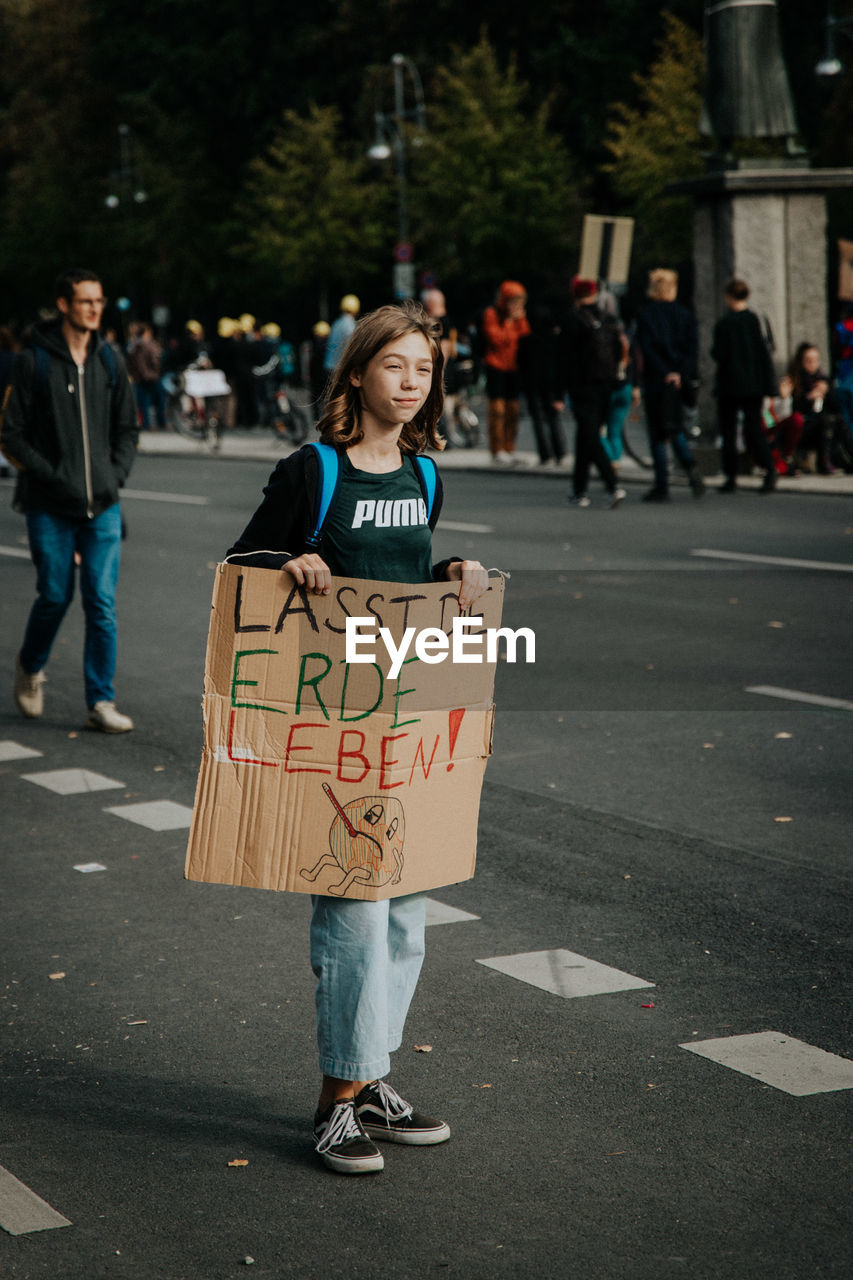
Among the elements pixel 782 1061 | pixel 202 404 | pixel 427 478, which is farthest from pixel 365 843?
pixel 202 404

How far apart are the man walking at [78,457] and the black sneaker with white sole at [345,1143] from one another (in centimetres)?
450

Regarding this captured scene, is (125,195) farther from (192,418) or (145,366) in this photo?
(192,418)

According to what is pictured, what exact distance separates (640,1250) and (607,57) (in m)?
47.7

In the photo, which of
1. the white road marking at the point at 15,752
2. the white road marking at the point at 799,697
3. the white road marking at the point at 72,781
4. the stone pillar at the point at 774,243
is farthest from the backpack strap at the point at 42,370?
the stone pillar at the point at 774,243

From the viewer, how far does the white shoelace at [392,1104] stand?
3805 millimetres

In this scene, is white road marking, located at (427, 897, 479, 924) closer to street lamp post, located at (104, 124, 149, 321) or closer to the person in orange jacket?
the person in orange jacket

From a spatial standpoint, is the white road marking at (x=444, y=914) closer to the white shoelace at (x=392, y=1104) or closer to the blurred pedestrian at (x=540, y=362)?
the white shoelace at (x=392, y=1104)

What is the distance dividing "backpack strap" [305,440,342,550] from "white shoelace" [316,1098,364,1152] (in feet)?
3.69

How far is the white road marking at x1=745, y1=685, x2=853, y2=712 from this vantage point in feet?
27.1

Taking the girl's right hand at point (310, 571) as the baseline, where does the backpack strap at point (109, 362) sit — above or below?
above

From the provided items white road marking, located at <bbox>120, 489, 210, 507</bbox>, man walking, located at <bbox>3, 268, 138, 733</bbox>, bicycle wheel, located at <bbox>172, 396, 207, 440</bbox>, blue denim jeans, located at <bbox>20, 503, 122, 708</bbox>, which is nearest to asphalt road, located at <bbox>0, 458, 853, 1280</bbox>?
blue denim jeans, located at <bbox>20, 503, 122, 708</bbox>

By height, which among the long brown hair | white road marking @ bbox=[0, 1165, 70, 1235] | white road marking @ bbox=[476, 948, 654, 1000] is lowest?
white road marking @ bbox=[0, 1165, 70, 1235]

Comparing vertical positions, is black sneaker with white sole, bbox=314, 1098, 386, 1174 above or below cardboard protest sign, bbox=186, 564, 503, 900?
below

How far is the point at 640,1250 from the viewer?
3287mm
